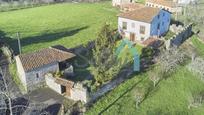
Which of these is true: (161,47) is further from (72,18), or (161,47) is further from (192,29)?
(72,18)

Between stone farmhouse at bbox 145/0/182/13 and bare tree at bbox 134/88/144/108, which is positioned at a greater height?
stone farmhouse at bbox 145/0/182/13

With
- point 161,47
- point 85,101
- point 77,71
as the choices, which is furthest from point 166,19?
point 85,101

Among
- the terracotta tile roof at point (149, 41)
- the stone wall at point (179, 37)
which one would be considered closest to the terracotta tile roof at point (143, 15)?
the terracotta tile roof at point (149, 41)

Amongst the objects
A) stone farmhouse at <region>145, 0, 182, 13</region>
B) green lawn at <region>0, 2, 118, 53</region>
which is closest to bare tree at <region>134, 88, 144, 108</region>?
green lawn at <region>0, 2, 118, 53</region>

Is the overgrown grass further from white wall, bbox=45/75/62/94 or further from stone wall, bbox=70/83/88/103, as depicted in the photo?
stone wall, bbox=70/83/88/103

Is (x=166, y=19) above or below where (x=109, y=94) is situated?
above

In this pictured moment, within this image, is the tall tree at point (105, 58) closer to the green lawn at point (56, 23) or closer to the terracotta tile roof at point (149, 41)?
the terracotta tile roof at point (149, 41)
